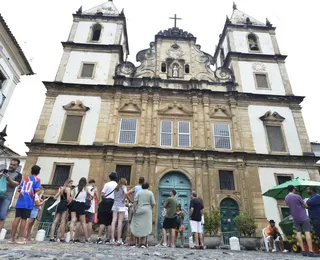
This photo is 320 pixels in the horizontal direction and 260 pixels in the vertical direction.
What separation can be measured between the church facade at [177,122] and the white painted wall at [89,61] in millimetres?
79

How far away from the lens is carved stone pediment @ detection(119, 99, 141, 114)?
58.5 feet

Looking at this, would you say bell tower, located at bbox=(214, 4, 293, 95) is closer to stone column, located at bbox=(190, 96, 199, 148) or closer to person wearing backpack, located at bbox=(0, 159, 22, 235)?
stone column, located at bbox=(190, 96, 199, 148)

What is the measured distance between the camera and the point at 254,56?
69.5 feet

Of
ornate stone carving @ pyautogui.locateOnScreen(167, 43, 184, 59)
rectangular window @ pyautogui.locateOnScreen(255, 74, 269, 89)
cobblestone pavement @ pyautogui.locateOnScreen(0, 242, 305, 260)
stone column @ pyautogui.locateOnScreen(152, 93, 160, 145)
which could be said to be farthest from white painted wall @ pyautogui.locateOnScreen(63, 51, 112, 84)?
cobblestone pavement @ pyautogui.locateOnScreen(0, 242, 305, 260)

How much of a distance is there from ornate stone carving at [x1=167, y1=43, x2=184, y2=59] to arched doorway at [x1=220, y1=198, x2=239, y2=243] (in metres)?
12.2

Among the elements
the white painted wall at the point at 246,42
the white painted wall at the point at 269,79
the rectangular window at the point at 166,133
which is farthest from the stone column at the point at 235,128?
the white painted wall at the point at 246,42

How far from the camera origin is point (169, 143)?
16672 millimetres

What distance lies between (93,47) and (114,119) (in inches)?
299

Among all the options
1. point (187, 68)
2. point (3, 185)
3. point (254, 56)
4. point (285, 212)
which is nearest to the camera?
point (3, 185)

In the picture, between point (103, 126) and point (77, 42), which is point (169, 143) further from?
point (77, 42)

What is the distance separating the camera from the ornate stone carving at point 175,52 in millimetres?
21114

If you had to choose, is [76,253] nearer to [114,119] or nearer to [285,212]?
[114,119]

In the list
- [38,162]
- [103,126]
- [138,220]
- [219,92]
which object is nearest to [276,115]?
[219,92]

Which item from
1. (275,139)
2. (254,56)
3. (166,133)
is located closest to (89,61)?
(166,133)
